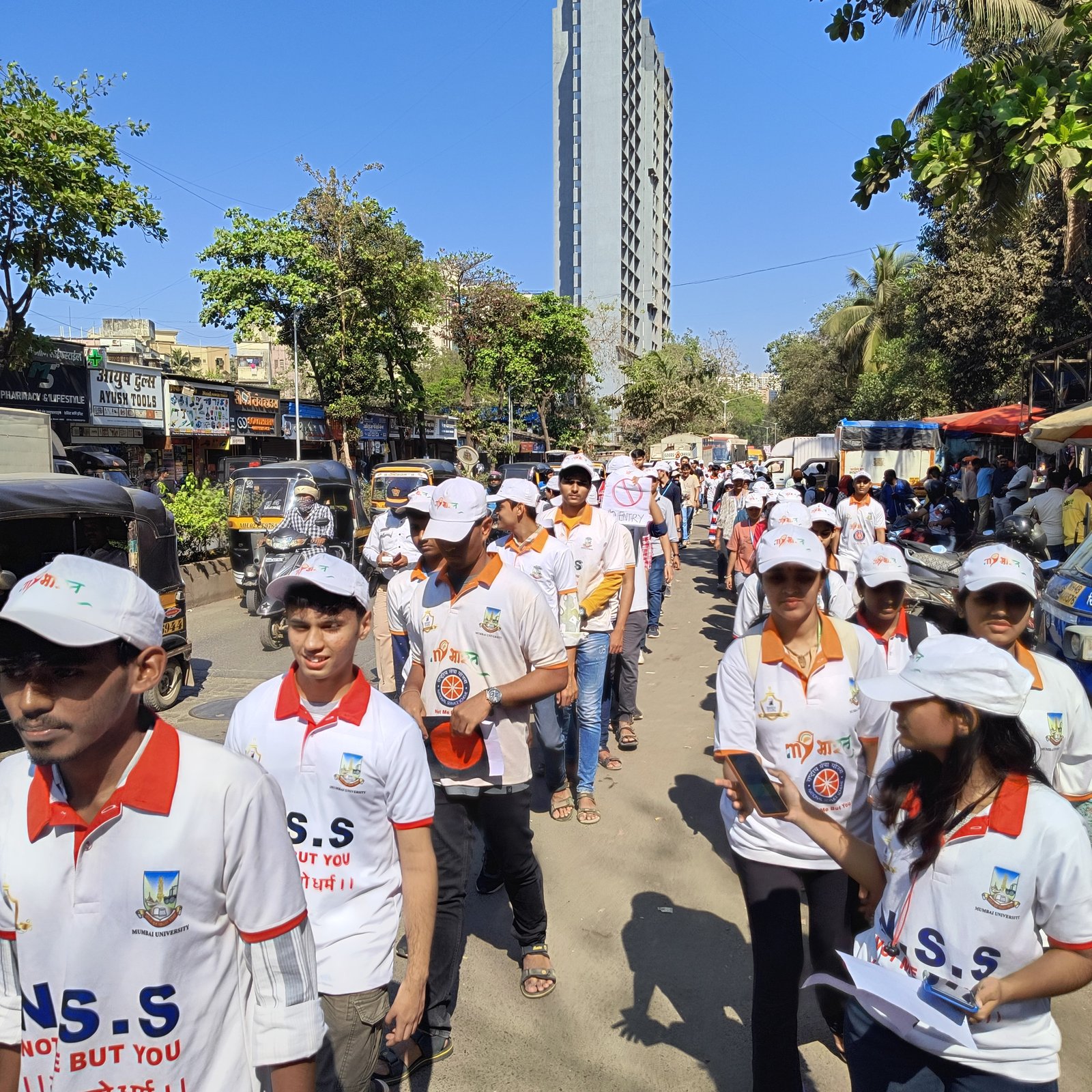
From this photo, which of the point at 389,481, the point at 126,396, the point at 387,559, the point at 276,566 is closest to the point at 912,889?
the point at 387,559

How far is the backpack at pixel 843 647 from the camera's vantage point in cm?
294

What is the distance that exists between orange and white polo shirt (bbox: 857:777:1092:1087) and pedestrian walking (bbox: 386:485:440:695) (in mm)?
2229

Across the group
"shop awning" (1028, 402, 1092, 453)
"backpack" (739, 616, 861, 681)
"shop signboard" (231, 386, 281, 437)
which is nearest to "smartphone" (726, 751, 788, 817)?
"backpack" (739, 616, 861, 681)

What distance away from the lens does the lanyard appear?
1.98 meters

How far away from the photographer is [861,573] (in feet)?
13.1

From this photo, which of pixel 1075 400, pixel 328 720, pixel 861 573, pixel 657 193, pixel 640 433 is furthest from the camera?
pixel 657 193

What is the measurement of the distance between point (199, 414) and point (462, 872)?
2562 centimetres

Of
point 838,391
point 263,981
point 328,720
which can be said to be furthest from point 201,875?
point 838,391

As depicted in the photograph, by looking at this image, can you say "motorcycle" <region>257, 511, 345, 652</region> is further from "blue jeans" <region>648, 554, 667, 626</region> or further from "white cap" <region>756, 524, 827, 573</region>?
"white cap" <region>756, 524, 827, 573</region>

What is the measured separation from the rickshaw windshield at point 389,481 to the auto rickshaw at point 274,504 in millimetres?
3851

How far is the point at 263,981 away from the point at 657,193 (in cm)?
11913

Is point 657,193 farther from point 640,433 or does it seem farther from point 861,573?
point 861,573

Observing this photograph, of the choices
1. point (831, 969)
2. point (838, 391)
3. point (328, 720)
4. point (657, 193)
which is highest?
point (657, 193)

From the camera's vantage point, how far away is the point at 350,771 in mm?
2402
